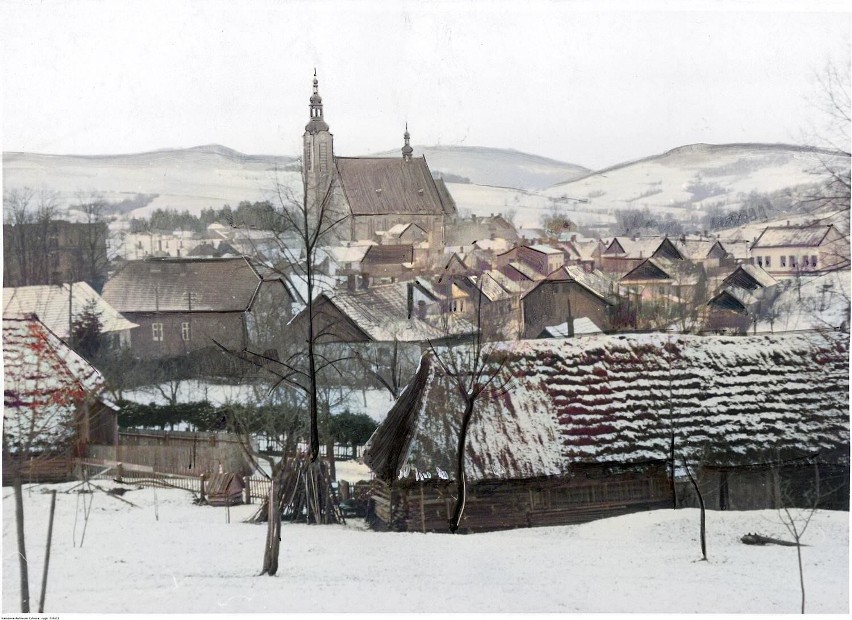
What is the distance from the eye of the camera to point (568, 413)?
650 cm

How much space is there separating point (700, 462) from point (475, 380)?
1.72m

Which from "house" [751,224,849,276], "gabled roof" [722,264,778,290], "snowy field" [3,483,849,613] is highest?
"house" [751,224,849,276]

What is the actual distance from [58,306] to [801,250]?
18.5ft

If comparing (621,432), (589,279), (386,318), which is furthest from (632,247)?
(386,318)

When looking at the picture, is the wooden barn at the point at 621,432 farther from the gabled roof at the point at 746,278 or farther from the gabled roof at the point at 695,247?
the gabled roof at the point at 695,247

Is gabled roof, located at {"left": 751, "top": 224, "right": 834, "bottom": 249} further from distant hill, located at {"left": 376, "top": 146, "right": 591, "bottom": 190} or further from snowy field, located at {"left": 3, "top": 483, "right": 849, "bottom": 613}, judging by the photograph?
snowy field, located at {"left": 3, "top": 483, "right": 849, "bottom": 613}

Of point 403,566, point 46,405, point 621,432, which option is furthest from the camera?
point 46,405

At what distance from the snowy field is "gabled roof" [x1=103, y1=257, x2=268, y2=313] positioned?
4.70ft

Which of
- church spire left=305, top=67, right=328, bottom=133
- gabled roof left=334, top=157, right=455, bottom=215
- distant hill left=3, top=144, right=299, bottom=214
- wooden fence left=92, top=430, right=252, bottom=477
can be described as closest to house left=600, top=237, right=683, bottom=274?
gabled roof left=334, top=157, right=455, bottom=215

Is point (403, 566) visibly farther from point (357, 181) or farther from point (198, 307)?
point (357, 181)

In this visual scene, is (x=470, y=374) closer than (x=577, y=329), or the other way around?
(x=470, y=374)

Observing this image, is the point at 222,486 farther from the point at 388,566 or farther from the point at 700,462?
A: the point at 700,462

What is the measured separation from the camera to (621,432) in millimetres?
6488

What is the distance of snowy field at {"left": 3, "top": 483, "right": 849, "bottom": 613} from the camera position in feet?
20.4
